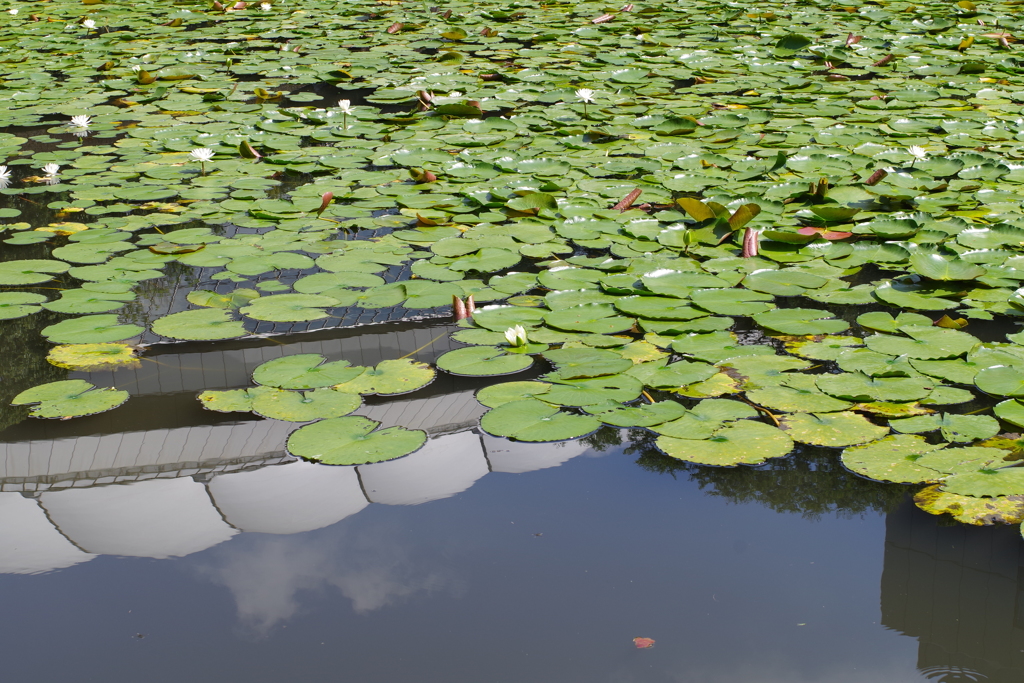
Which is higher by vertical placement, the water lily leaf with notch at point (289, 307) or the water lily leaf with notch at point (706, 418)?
the water lily leaf with notch at point (289, 307)

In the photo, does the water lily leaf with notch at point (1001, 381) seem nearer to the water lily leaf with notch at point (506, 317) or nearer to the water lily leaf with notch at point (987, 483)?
the water lily leaf with notch at point (987, 483)

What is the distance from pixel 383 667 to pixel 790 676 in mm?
651

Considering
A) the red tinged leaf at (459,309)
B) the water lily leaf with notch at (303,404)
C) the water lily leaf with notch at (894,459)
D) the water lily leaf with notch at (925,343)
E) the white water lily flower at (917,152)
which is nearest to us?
the water lily leaf with notch at (894,459)

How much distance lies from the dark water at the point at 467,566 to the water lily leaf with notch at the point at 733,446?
3 centimetres

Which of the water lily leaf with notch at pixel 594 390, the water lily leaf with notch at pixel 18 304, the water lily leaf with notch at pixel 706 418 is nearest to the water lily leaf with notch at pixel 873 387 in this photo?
the water lily leaf with notch at pixel 706 418

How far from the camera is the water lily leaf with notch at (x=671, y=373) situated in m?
2.03

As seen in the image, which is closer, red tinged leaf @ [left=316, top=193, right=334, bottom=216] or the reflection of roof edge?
the reflection of roof edge

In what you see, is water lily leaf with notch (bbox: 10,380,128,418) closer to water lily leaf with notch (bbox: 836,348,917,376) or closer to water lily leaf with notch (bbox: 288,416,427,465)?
water lily leaf with notch (bbox: 288,416,427,465)

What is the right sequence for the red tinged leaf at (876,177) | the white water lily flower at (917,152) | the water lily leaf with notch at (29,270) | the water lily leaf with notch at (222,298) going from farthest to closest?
the white water lily flower at (917,152) < the red tinged leaf at (876,177) < the water lily leaf with notch at (29,270) < the water lily leaf with notch at (222,298)

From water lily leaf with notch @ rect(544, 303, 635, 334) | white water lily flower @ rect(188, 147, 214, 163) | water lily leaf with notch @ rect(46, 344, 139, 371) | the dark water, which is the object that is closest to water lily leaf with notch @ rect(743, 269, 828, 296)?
water lily leaf with notch @ rect(544, 303, 635, 334)

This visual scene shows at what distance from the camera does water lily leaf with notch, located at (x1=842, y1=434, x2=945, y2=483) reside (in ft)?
5.56

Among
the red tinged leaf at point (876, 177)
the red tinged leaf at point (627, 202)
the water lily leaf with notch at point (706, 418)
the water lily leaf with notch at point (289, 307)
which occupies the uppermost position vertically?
the red tinged leaf at point (876, 177)

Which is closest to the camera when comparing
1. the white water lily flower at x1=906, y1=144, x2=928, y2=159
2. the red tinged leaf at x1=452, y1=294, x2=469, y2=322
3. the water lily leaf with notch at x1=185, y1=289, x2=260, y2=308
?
the red tinged leaf at x1=452, y1=294, x2=469, y2=322

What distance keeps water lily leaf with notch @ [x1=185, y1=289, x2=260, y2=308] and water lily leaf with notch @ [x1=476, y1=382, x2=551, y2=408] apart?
91 centimetres
